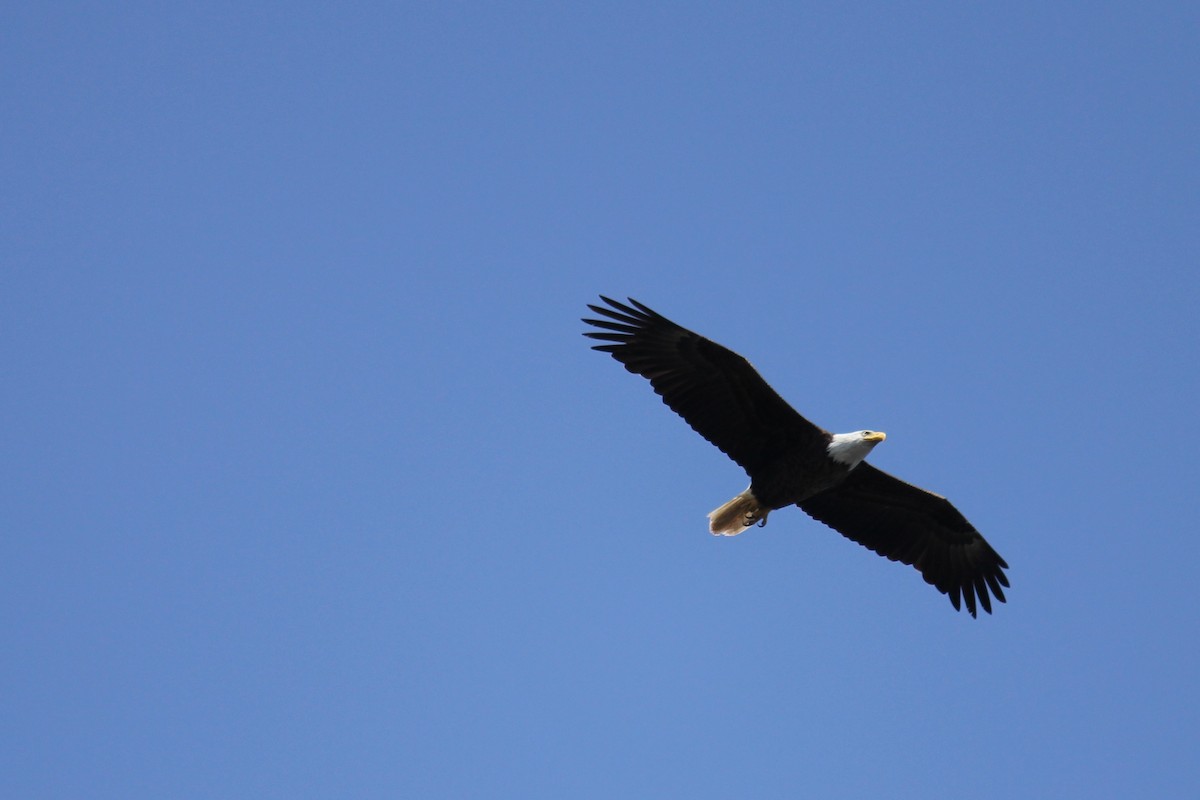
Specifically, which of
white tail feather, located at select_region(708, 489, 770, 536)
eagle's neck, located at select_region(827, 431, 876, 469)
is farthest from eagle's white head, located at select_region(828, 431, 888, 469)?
white tail feather, located at select_region(708, 489, 770, 536)

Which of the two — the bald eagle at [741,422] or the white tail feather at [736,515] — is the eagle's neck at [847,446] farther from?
the white tail feather at [736,515]

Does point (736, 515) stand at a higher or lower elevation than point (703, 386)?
lower

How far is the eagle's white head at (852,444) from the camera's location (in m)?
11.7

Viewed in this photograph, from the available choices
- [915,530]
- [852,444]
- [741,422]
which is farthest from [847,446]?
[915,530]

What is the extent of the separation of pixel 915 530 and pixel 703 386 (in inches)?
113

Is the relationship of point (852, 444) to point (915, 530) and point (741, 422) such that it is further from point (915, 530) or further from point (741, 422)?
point (915, 530)

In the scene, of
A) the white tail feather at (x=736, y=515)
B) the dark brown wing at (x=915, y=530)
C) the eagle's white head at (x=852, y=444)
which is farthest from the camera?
the dark brown wing at (x=915, y=530)

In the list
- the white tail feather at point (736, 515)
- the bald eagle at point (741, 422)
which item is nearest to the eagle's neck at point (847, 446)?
the bald eagle at point (741, 422)

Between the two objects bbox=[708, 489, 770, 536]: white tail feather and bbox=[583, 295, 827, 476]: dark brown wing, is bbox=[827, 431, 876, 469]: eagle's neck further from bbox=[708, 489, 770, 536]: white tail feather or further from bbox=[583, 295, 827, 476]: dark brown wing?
bbox=[708, 489, 770, 536]: white tail feather

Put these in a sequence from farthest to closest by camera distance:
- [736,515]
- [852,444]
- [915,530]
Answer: [915,530]
[736,515]
[852,444]

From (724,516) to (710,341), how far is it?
1.80 meters

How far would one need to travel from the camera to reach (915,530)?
13.2m

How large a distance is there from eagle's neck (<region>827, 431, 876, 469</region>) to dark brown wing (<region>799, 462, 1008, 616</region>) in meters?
0.57

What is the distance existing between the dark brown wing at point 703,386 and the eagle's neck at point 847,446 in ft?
0.36
